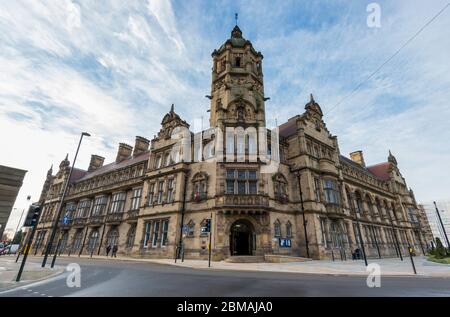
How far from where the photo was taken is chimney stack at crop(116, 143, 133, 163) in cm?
4448

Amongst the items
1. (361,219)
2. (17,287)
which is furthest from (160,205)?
(361,219)

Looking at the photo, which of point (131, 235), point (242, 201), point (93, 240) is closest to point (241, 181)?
point (242, 201)

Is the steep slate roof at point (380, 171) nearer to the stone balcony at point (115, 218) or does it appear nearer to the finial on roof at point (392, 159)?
the finial on roof at point (392, 159)

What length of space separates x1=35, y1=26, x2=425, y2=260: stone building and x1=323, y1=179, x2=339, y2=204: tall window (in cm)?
12

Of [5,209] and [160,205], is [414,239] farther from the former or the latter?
[5,209]

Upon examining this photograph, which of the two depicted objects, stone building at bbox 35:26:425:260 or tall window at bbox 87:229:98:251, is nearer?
stone building at bbox 35:26:425:260

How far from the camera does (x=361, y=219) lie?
34.4 metres

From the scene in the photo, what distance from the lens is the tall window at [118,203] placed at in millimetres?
33044

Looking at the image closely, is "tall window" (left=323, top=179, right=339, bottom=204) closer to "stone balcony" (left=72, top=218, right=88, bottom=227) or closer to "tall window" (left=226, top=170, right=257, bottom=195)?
"tall window" (left=226, top=170, right=257, bottom=195)

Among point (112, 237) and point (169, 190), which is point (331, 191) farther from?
point (112, 237)

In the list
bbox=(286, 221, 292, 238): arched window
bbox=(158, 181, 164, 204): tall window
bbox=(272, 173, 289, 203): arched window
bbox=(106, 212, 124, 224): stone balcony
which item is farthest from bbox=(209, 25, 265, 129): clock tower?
bbox=(106, 212, 124, 224): stone balcony

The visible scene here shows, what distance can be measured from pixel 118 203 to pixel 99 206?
4700 millimetres

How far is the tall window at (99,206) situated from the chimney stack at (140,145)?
10.1 m
